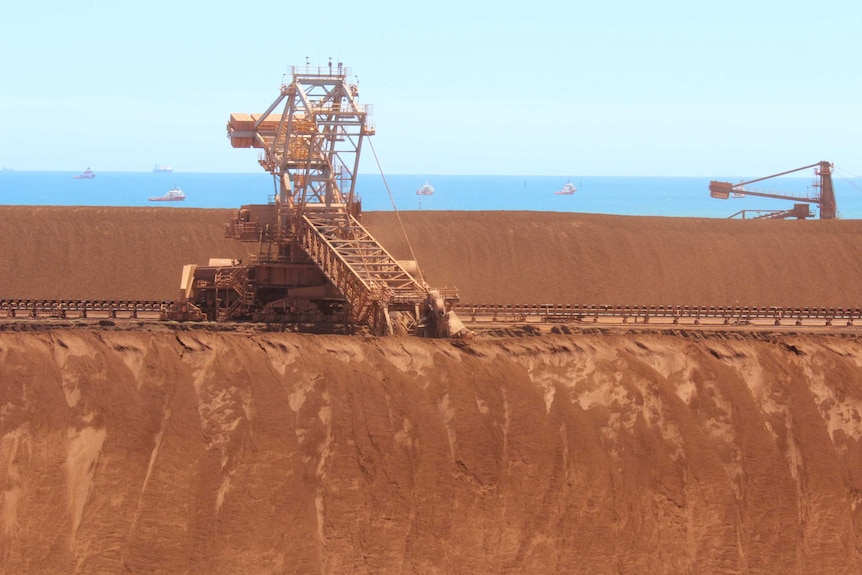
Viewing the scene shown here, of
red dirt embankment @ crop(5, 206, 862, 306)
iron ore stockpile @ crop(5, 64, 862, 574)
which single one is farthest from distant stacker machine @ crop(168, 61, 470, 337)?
red dirt embankment @ crop(5, 206, 862, 306)

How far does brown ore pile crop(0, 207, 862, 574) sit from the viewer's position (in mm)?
30156

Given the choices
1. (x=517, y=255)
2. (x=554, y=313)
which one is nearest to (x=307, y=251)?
(x=554, y=313)

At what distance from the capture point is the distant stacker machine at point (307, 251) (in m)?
44.0

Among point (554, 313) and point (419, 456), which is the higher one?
point (554, 313)

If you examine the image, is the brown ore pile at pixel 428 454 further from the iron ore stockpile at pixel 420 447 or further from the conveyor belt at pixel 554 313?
the conveyor belt at pixel 554 313

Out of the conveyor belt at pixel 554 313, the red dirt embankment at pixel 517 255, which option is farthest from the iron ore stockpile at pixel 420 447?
the red dirt embankment at pixel 517 255

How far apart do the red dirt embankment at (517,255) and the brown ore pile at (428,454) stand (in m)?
28.4

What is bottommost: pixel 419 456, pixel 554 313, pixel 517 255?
pixel 419 456

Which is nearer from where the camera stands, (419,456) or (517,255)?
(419,456)

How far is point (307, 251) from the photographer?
46375 mm

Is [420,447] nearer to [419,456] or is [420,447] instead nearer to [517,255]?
[419,456]

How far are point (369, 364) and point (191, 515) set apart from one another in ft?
24.2

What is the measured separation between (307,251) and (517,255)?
2636 centimetres

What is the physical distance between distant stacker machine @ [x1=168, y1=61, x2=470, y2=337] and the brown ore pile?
7.83 m
